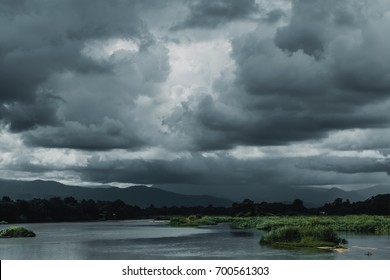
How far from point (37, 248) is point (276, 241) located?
97.8 feet

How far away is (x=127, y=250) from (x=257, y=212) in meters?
131

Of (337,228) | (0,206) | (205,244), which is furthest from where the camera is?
(0,206)

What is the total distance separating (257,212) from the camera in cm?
19200

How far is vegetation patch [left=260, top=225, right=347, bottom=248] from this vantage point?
62812 millimetres

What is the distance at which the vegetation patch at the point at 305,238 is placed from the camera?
62.8m

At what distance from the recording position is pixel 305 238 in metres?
63.7
